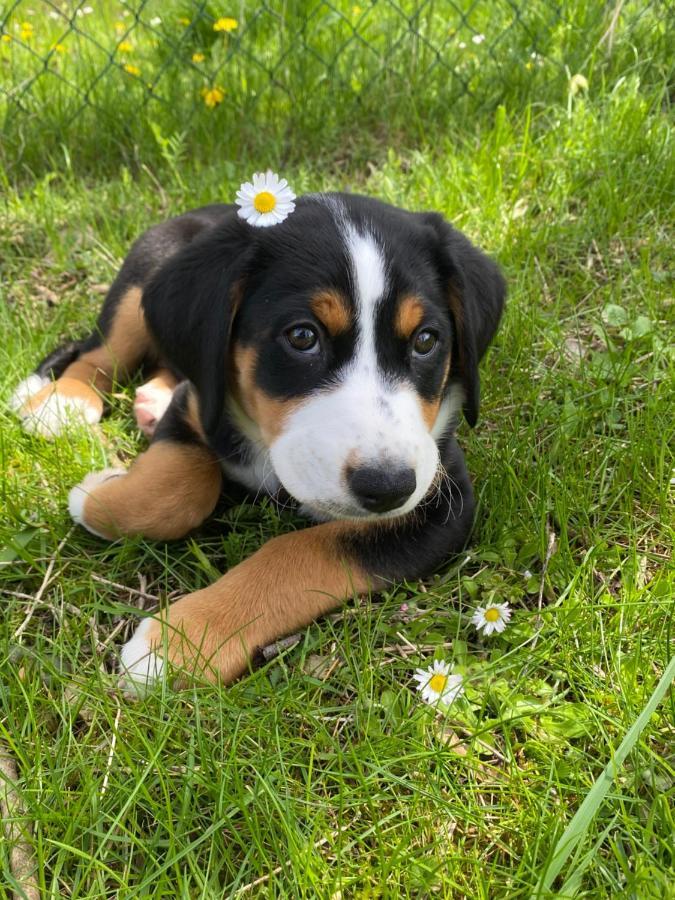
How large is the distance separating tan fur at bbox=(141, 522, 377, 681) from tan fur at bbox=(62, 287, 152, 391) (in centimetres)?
129

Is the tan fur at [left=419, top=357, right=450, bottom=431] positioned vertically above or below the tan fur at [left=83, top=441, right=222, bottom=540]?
above

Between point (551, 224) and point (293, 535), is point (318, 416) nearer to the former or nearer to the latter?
point (293, 535)

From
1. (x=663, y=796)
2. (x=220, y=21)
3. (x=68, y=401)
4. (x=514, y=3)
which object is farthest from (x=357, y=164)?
(x=663, y=796)

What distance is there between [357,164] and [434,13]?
1505 mm

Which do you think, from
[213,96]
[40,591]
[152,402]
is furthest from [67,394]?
[213,96]

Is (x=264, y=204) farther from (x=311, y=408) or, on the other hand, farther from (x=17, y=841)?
(x=17, y=841)

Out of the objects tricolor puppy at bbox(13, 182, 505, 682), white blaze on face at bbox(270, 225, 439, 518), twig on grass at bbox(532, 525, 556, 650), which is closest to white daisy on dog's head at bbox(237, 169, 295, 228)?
tricolor puppy at bbox(13, 182, 505, 682)

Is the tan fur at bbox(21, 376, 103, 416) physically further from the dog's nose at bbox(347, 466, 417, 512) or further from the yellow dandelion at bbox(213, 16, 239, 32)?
the yellow dandelion at bbox(213, 16, 239, 32)

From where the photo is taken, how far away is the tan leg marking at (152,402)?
3070 millimetres

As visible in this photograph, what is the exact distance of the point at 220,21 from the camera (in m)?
4.50

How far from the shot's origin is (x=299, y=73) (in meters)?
4.68

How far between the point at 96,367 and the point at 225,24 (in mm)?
2294

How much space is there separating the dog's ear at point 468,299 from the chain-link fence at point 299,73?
2.31 m

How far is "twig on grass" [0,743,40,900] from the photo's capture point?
166 centimetres
